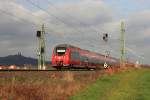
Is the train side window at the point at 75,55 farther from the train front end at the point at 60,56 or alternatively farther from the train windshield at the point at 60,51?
the train windshield at the point at 60,51

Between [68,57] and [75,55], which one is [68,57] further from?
[75,55]

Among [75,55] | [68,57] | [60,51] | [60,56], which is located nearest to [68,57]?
[68,57]

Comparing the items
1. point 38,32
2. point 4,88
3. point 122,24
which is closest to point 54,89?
point 4,88

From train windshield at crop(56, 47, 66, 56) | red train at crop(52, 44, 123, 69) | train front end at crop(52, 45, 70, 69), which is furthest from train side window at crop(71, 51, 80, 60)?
train windshield at crop(56, 47, 66, 56)

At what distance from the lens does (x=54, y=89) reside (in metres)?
18.3

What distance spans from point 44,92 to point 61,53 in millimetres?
34469

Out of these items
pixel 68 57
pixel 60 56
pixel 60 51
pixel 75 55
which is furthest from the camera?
pixel 75 55

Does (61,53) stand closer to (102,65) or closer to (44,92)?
(102,65)

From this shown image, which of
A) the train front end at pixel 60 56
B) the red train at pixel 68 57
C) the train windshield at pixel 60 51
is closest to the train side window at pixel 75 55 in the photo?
the red train at pixel 68 57

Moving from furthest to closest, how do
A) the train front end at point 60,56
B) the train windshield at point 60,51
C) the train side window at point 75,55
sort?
the train side window at point 75,55 → the train windshield at point 60,51 → the train front end at point 60,56

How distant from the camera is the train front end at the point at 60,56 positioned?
50.4 m

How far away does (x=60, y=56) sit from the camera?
168ft

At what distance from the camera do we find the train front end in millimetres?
50406

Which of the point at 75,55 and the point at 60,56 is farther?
the point at 75,55
